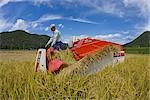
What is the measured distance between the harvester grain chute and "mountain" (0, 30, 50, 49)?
0.05 metres

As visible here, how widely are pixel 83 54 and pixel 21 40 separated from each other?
14.8 inches

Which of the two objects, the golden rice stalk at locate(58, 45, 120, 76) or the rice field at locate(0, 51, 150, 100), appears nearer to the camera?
the rice field at locate(0, 51, 150, 100)

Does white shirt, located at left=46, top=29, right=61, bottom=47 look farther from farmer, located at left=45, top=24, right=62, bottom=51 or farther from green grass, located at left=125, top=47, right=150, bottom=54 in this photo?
green grass, located at left=125, top=47, right=150, bottom=54

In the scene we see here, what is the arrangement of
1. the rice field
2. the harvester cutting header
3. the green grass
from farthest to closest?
the green grass < the harvester cutting header < the rice field

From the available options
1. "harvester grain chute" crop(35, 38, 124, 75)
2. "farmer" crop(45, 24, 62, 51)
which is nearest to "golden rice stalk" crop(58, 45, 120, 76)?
"harvester grain chute" crop(35, 38, 124, 75)

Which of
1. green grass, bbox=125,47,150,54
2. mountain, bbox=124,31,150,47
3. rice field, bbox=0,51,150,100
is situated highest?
mountain, bbox=124,31,150,47

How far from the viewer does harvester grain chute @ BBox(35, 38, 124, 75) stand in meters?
1.69

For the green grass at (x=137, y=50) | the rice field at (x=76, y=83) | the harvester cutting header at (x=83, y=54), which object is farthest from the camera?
the green grass at (x=137, y=50)

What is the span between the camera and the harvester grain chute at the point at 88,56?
5.55 feet

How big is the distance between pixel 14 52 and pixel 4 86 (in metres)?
0.25

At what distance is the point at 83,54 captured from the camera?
170cm

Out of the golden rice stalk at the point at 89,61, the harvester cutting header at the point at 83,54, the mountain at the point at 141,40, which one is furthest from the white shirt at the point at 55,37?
the mountain at the point at 141,40

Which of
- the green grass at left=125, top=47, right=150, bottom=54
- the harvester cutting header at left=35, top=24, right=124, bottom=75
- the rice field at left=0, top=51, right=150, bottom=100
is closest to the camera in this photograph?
the rice field at left=0, top=51, right=150, bottom=100

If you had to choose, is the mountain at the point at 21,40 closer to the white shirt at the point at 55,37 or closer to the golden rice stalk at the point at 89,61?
the white shirt at the point at 55,37
